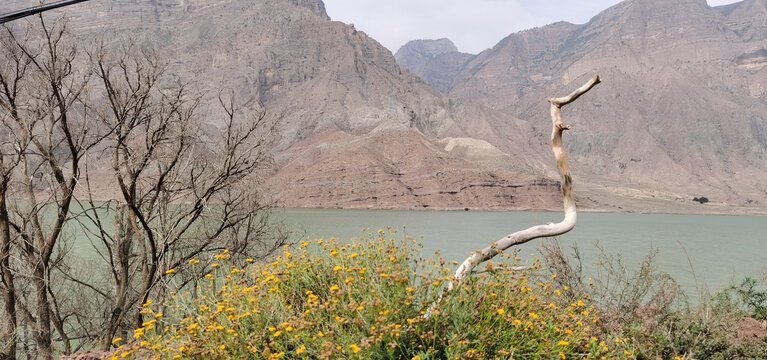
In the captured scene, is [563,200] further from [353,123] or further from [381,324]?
[353,123]

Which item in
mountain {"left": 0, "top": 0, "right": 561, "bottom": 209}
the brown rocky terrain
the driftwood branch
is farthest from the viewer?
the brown rocky terrain

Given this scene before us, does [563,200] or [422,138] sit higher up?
[422,138]

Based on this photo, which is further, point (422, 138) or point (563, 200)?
point (422, 138)

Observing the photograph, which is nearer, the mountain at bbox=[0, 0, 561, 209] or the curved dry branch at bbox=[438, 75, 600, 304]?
the curved dry branch at bbox=[438, 75, 600, 304]

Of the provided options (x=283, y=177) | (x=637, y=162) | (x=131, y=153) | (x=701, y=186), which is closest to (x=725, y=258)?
(x=131, y=153)

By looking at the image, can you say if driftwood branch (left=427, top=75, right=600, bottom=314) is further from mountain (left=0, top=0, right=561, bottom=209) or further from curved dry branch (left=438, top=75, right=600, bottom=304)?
mountain (left=0, top=0, right=561, bottom=209)

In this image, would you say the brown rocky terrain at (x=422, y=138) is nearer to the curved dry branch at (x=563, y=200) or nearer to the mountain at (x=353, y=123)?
the mountain at (x=353, y=123)

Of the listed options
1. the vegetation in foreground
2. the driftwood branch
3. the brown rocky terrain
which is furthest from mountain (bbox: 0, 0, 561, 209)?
the vegetation in foreground

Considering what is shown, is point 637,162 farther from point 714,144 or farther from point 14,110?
point 14,110

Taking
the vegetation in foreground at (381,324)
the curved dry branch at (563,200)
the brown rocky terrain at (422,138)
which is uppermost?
the brown rocky terrain at (422,138)

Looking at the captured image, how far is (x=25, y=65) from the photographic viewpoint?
23.8ft

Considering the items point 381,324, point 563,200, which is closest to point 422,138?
point 563,200

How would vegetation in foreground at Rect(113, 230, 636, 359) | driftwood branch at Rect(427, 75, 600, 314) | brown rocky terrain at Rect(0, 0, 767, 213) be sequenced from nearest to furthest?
vegetation in foreground at Rect(113, 230, 636, 359)
driftwood branch at Rect(427, 75, 600, 314)
brown rocky terrain at Rect(0, 0, 767, 213)

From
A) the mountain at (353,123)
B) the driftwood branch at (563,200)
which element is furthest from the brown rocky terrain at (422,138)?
the driftwood branch at (563,200)
